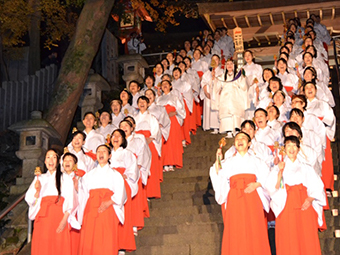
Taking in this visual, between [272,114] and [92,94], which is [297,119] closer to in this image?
[272,114]

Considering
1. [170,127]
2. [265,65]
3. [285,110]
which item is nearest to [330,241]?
[285,110]

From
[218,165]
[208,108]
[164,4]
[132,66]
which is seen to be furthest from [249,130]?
[164,4]

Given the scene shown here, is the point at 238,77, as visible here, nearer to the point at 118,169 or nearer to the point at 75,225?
the point at 118,169

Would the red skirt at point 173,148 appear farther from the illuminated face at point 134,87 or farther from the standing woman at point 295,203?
the standing woman at point 295,203

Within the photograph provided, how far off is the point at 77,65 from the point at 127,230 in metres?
5.54

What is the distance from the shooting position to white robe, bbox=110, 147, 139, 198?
8664 mm

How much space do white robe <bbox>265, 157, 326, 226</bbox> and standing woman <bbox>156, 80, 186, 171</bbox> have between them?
3.38 metres

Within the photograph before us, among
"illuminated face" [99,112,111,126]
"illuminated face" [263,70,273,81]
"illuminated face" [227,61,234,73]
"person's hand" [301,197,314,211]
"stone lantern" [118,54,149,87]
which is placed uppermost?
"stone lantern" [118,54,149,87]

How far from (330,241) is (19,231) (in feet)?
15.8

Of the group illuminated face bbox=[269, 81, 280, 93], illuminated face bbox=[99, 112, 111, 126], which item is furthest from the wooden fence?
illuminated face bbox=[269, 81, 280, 93]

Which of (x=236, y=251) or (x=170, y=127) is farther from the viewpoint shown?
(x=170, y=127)

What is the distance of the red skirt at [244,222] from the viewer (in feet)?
24.3

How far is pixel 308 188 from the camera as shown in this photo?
7363mm

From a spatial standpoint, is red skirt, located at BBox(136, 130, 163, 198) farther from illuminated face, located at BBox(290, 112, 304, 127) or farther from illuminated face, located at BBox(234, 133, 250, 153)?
illuminated face, located at BBox(290, 112, 304, 127)
